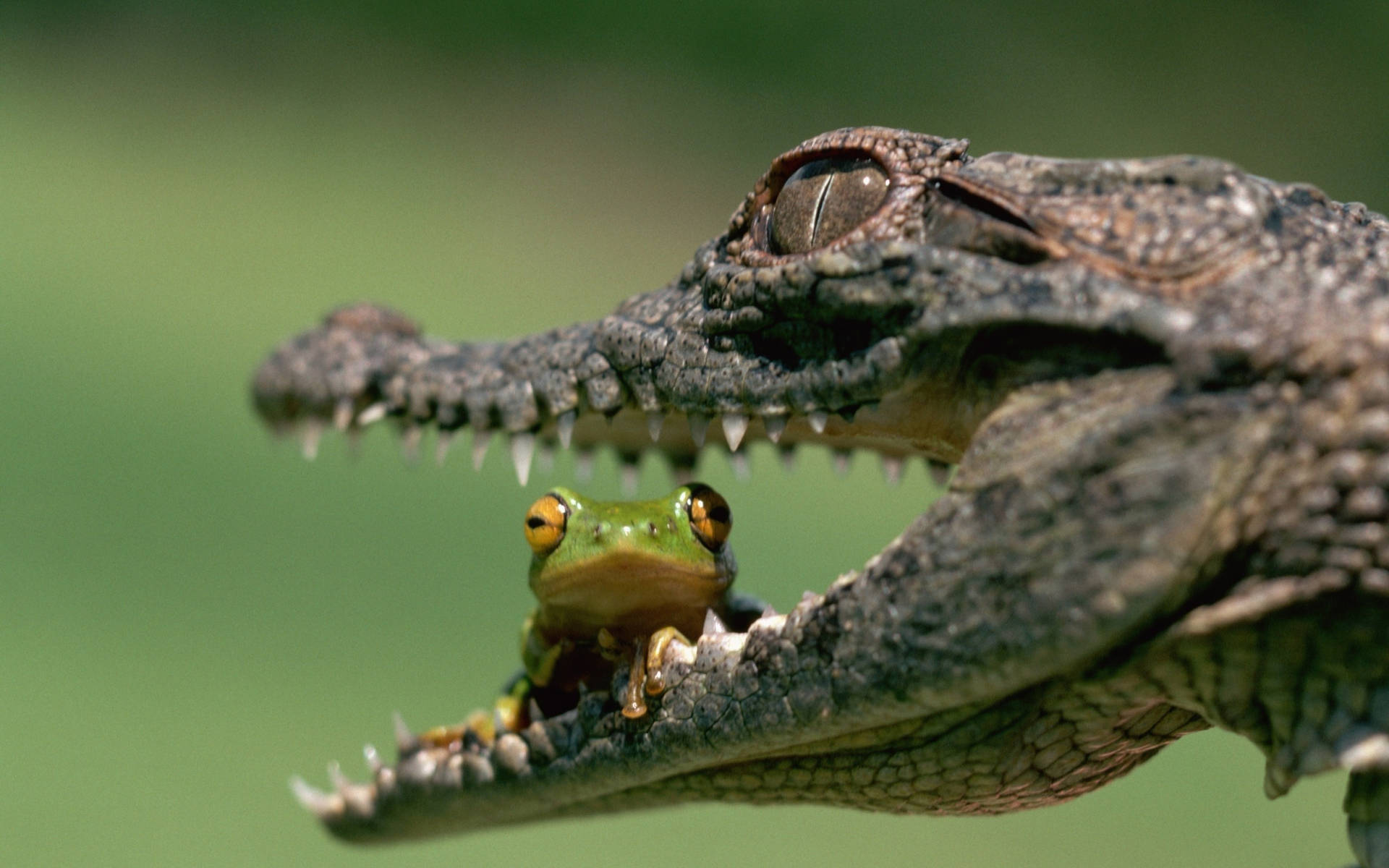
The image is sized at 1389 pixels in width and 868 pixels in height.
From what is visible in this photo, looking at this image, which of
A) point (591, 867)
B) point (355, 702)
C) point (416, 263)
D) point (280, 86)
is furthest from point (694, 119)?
point (591, 867)

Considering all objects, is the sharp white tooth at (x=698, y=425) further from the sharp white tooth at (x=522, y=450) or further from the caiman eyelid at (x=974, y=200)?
the caiman eyelid at (x=974, y=200)

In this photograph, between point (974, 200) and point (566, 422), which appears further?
point (566, 422)

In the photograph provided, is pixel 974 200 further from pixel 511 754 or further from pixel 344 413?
pixel 344 413

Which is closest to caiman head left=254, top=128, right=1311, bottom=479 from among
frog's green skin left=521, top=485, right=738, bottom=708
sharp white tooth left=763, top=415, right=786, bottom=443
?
sharp white tooth left=763, top=415, right=786, bottom=443

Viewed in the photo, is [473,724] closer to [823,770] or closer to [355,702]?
[823,770]

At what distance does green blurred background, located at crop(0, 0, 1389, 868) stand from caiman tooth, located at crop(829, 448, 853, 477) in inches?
62.5

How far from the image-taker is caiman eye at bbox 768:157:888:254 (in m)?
1.30

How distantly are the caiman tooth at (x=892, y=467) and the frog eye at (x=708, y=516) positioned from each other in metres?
0.27

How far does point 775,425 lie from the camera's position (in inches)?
51.3

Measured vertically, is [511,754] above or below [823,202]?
below

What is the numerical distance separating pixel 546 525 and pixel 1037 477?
58cm

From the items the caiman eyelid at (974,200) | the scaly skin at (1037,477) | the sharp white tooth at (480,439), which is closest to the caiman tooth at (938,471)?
the scaly skin at (1037,477)

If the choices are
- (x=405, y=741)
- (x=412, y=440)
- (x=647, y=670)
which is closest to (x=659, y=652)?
(x=647, y=670)

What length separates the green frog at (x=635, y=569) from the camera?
1.37 m
